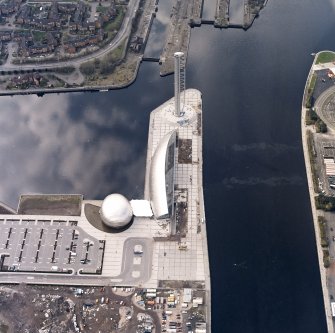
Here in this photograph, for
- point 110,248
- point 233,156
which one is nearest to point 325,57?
point 233,156

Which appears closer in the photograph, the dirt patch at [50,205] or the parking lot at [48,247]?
the parking lot at [48,247]

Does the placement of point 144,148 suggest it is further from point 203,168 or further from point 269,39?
point 269,39

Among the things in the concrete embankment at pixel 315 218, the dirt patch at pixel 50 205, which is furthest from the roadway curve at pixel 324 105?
the dirt patch at pixel 50 205

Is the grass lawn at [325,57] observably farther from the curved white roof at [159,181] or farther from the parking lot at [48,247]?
the parking lot at [48,247]

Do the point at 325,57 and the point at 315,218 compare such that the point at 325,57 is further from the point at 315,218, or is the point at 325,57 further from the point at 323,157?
the point at 315,218

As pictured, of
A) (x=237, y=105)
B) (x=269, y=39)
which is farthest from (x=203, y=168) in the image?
(x=269, y=39)

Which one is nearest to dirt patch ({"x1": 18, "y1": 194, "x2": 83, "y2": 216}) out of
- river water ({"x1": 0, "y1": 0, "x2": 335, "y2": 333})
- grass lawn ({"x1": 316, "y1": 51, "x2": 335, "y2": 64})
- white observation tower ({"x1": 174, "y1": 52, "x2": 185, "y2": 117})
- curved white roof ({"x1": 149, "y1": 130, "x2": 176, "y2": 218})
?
river water ({"x1": 0, "y1": 0, "x2": 335, "y2": 333})
